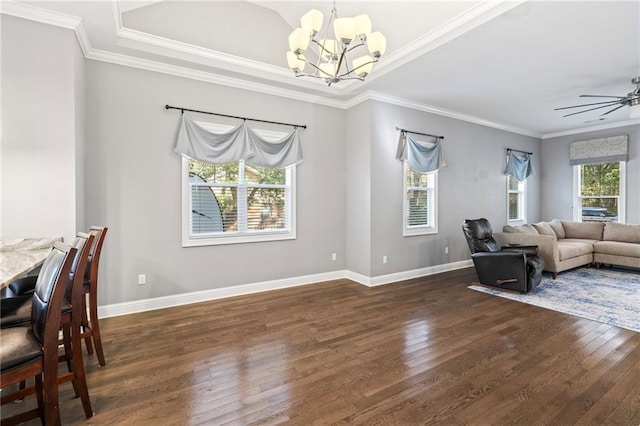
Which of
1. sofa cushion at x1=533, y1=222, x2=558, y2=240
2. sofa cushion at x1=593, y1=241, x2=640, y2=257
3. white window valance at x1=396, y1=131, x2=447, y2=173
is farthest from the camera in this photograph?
sofa cushion at x1=533, y1=222, x2=558, y2=240

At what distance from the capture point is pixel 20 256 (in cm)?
213

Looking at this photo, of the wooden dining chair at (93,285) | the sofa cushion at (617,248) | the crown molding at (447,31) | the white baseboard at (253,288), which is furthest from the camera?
the sofa cushion at (617,248)

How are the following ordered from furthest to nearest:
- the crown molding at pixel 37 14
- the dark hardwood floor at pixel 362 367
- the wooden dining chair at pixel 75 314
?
the crown molding at pixel 37 14 → the dark hardwood floor at pixel 362 367 → the wooden dining chair at pixel 75 314

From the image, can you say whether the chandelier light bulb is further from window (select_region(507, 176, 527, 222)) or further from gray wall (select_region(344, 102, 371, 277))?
window (select_region(507, 176, 527, 222))

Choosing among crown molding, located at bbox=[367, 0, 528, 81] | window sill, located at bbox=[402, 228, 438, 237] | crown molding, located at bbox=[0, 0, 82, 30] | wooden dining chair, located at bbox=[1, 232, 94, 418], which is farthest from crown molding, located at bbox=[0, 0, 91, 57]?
window sill, located at bbox=[402, 228, 438, 237]

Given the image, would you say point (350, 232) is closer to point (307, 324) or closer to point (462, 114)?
point (307, 324)

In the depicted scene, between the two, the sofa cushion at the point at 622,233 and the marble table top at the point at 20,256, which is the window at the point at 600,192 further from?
the marble table top at the point at 20,256

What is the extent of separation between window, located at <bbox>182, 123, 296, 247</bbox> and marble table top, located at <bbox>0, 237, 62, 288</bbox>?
4.68 ft

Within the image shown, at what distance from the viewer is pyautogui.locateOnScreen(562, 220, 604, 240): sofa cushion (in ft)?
20.1

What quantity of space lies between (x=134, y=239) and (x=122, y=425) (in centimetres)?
226

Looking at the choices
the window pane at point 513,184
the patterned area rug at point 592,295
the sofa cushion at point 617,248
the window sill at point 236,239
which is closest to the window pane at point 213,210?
the window sill at point 236,239

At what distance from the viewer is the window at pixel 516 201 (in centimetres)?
694

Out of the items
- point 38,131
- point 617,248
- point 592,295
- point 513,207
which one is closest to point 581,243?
point 617,248

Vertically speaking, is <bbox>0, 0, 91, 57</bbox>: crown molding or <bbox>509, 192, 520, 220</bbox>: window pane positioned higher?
<bbox>0, 0, 91, 57</bbox>: crown molding
